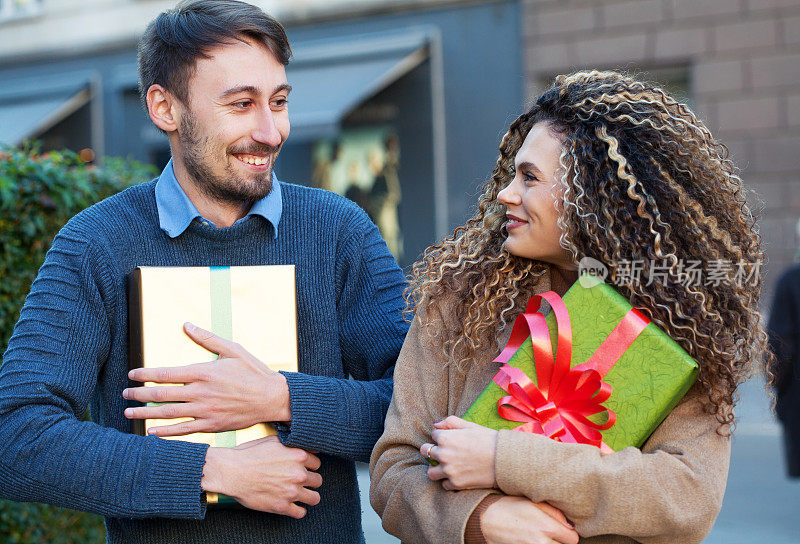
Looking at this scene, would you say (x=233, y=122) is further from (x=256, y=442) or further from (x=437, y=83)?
(x=437, y=83)

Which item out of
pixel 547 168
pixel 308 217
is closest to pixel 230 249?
pixel 308 217

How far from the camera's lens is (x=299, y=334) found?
2352mm

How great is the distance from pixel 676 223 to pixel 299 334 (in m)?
0.97

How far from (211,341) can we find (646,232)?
1019 millimetres

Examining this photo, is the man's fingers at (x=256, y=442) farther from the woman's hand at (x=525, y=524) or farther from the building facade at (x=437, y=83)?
the building facade at (x=437, y=83)

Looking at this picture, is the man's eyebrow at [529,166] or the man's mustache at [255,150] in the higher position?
the man's mustache at [255,150]

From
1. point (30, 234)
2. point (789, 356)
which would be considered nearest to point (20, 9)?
point (30, 234)

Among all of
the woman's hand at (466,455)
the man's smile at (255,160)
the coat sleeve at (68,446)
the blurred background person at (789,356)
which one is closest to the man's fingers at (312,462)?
the coat sleeve at (68,446)

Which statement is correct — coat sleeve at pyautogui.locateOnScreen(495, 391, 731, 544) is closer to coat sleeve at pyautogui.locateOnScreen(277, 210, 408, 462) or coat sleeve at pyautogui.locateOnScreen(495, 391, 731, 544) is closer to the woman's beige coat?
the woman's beige coat

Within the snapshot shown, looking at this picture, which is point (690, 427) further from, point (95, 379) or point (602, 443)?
point (95, 379)

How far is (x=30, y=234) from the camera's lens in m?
3.93

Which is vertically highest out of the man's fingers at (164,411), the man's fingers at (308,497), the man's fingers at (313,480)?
the man's fingers at (164,411)

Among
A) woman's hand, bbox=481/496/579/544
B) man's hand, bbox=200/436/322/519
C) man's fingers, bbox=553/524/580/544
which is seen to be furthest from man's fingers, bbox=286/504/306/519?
man's fingers, bbox=553/524/580/544

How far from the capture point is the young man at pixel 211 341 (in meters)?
2.02
